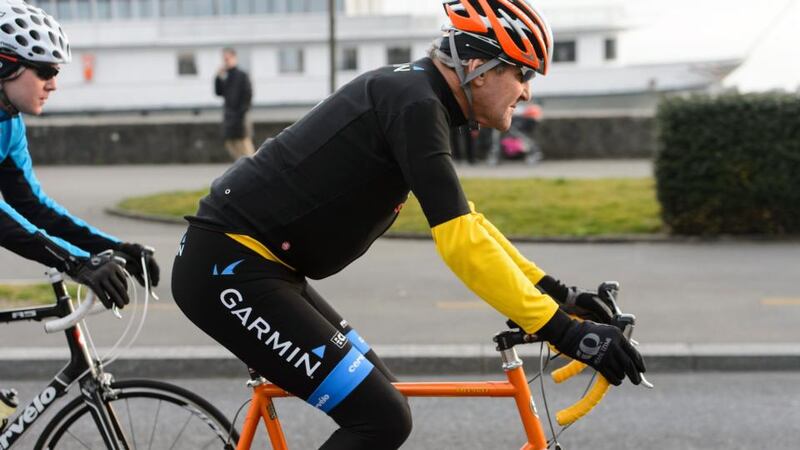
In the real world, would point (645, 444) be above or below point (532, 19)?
below

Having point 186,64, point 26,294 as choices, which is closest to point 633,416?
point 26,294

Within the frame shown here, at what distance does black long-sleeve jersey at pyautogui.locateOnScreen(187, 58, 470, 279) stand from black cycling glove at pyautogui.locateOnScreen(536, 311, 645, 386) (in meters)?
0.38

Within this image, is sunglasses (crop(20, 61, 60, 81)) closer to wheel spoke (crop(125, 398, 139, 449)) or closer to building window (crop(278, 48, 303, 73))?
wheel spoke (crop(125, 398, 139, 449))

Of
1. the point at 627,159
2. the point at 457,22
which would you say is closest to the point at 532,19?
the point at 457,22

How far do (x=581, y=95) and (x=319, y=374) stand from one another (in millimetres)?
35592

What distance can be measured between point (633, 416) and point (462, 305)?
2497mm

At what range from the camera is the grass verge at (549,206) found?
36.6 ft

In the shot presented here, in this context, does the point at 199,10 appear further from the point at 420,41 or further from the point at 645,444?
the point at 645,444

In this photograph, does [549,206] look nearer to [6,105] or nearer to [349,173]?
[6,105]

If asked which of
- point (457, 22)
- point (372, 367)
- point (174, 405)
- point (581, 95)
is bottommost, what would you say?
point (581, 95)

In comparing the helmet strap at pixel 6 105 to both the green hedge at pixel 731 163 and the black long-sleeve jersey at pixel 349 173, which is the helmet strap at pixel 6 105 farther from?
the green hedge at pixel 731 163

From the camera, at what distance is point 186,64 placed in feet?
127

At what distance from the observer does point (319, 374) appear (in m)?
2.98

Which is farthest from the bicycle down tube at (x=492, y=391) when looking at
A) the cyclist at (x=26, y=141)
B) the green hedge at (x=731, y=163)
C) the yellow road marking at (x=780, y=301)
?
the green hedge at (x=731, y=163)
